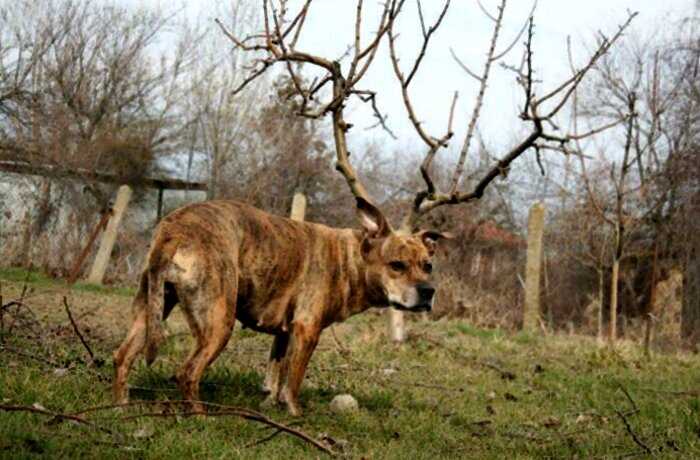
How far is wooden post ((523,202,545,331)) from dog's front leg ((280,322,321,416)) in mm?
10058

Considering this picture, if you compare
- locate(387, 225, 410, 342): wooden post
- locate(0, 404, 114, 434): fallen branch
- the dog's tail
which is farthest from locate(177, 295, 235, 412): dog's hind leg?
locate(387, 225, 410, 342): wooden post

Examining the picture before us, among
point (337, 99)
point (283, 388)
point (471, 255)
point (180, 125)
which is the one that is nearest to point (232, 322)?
point (283, 388)

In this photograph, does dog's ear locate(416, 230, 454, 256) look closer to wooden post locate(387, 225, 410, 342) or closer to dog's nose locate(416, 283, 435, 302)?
dog's nose locate(416, 283, 435, 302)

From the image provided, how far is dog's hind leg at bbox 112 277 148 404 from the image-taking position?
475 cm

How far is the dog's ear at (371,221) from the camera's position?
631 centimetres

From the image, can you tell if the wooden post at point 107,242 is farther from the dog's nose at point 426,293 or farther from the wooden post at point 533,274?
the dog's nose at point 426,293

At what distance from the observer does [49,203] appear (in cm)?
1906

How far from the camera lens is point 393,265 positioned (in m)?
6.15

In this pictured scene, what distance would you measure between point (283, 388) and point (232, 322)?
113 cm

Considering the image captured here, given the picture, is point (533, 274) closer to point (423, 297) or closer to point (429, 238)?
point (429, 238)

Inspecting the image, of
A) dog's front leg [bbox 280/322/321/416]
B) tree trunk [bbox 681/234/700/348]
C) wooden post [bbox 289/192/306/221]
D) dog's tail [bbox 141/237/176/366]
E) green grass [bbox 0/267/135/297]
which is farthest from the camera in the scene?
tree trunk [bbox 681/234/700/348]

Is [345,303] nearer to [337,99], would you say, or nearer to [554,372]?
[337,99]

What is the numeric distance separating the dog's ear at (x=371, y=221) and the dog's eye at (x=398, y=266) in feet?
0.93

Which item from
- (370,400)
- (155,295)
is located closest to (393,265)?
(370,400)
